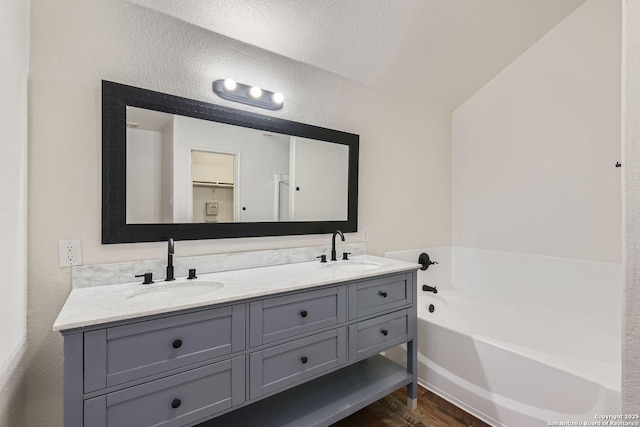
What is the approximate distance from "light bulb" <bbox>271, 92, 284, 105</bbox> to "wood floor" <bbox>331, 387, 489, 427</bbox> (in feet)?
6.63

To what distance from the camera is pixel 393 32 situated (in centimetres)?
199

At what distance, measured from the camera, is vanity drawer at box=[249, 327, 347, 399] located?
1.29 meters

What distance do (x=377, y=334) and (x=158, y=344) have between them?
1.15 meters

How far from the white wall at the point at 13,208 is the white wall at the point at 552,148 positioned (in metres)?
3.17

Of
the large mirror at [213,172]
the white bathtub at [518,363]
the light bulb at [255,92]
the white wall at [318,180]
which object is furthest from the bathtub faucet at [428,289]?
the light bulb at [255,92]

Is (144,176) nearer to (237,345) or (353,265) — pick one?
(237,345)

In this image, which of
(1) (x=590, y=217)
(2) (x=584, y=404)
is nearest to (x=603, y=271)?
(1) (x=590, y=217)

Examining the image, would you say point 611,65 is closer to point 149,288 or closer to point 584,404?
point 584,404

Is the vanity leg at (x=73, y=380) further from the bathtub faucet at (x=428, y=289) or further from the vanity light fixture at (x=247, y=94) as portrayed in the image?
the bathtub faucet at (x=428, y=289)

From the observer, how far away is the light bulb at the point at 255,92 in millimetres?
1796

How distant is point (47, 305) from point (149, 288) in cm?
41

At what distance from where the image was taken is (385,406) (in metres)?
1.91

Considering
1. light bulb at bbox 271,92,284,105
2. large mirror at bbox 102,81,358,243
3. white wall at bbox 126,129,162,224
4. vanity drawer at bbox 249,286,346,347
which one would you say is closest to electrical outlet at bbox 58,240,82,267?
large mirror at bbox 102,81,358,243

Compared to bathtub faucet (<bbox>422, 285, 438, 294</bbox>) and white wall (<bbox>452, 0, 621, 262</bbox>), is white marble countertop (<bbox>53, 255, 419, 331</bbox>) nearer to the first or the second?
bathtub faucet (<bbox>422, 285, 438, 294</bbox>)
